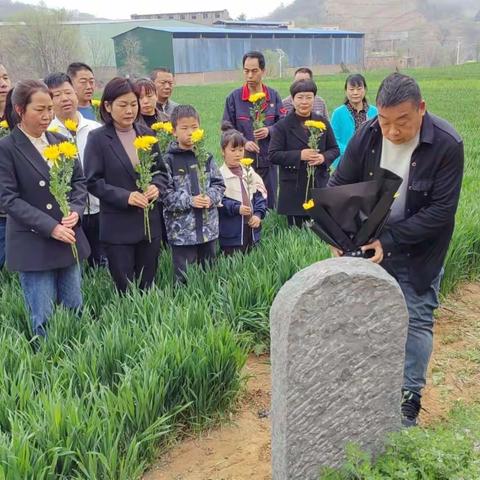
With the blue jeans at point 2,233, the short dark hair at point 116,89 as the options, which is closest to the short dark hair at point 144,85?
the short dark hair at point 116,89

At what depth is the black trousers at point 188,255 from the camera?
3908mm

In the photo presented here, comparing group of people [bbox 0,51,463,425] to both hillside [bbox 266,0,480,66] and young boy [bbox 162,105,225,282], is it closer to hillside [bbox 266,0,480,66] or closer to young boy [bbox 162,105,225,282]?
young boy [bbox 162,105,225,282]

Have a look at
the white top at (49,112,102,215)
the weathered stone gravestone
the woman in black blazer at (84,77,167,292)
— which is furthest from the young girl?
the weathered stone gravestone

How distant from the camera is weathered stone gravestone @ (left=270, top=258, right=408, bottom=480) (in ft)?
6.36

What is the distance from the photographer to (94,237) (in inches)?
165

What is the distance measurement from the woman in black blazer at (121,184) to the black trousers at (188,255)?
0.24m

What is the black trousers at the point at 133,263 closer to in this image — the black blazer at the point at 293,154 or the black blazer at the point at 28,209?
the black blazer at the point at 28,209

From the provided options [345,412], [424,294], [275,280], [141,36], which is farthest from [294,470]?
[141,36]

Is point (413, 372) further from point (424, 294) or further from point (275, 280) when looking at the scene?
point (275, 280)

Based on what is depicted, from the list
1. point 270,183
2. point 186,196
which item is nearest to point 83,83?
point 186,196

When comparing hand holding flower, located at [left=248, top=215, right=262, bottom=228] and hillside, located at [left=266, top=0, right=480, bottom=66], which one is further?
hillside, located at [left=266, top=0, right=480, bottom=66]

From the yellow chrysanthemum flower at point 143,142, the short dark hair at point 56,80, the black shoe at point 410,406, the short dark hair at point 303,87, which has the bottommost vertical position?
the black shoe at point 410,406

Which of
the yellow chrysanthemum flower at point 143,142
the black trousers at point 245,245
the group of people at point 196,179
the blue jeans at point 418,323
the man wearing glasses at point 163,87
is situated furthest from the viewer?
the man wearing glasses at point 163,87

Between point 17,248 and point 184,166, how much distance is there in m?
1.25
